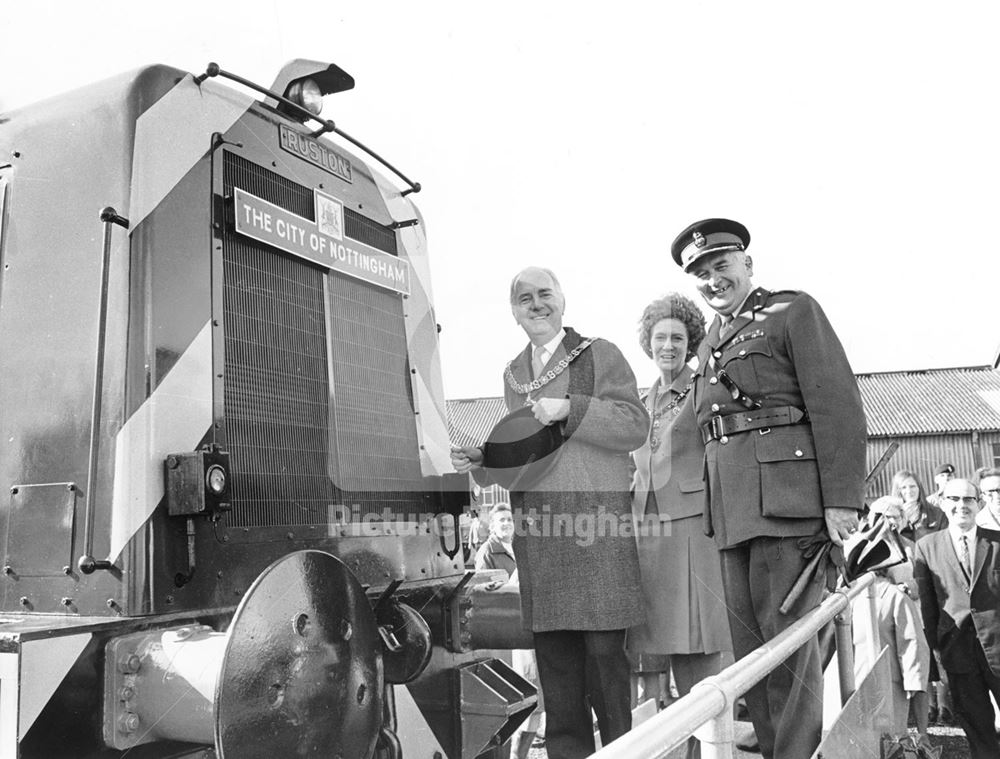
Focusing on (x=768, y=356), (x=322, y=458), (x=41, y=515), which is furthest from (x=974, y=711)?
(x=41, y=515)

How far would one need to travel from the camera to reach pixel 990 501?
577cm

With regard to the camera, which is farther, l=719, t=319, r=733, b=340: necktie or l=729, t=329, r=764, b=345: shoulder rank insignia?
l=719, t=319, r=733, b=340: necktie

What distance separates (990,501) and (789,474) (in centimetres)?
380

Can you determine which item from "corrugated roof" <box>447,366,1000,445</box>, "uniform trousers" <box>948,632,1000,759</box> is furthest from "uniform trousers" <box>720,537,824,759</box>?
A: "corrugated roof" <box>447,366,1000,445</box>

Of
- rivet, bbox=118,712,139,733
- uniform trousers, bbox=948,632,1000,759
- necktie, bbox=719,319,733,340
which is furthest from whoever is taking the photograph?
uniform trousers, bbox=948,632,1000,759

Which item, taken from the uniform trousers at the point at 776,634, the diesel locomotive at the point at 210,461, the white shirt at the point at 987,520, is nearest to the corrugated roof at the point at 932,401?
the white shirt at the point at 987,520

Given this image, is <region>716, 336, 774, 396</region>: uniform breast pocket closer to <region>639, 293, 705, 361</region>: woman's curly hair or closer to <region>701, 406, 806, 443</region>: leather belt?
<region>701, 406, 806, 443</region>: leather belt

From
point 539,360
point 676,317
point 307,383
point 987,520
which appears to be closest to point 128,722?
point 307,383

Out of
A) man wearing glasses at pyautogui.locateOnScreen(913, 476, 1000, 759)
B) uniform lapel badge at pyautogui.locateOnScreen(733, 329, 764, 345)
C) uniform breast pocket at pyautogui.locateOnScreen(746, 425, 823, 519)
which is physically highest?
uniform lapel badge at pyautogui.locateOnScreen(733, 329, 764, 345)

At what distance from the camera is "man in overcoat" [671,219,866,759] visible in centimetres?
A: 270

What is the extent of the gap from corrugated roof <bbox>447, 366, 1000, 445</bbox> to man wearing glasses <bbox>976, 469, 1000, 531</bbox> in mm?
16971

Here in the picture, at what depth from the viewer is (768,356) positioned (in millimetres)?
2898

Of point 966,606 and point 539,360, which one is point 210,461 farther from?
point 966,606

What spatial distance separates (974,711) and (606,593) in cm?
360
